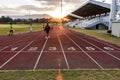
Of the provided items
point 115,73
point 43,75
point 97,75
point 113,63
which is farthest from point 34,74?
point 113,63

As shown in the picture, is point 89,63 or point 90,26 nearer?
point 89,63

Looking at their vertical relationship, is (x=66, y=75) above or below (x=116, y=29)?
below

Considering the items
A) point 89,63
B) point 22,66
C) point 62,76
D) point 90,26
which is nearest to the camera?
point 62,76

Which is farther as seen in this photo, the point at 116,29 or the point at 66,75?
the point at 116,29

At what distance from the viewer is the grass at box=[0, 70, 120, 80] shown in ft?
28.9

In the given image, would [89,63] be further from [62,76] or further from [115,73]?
[62,76]

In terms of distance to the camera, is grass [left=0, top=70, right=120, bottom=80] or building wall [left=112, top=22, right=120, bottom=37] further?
building wall [left=112, top=22, right=120, bottom=37]

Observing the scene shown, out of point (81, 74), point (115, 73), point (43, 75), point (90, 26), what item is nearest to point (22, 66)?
point (43, 75)

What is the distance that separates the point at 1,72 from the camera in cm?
980

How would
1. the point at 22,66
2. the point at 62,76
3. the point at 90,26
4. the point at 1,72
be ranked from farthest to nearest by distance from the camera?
the point at 90,26 < the point at 22,66 < the point at 1,72 < the point at 62,76

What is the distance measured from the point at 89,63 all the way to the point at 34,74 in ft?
12.1

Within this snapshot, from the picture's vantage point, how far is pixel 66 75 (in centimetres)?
923

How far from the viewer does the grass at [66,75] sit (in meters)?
8.80

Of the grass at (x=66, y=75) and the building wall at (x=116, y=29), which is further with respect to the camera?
the building wall at (x=116, y=29)
